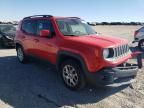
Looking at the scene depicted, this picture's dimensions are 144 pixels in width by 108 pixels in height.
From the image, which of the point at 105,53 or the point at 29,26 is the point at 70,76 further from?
the point at 29,26

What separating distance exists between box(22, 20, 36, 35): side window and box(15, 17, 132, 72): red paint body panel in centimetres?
35

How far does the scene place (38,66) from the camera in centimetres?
889

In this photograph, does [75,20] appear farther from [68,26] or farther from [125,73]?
[125,73]

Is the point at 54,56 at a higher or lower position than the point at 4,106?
higher

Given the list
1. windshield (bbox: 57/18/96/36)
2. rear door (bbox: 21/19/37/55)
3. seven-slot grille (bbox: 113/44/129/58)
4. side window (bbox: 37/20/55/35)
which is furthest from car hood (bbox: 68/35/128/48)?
rear door (bbox: 21/19/37/55)

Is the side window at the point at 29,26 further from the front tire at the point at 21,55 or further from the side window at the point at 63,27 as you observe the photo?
the side window at the point at 63,27

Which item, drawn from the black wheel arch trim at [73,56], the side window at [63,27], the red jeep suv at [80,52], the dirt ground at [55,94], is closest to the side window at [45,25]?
the red jeep suv at [80,52]

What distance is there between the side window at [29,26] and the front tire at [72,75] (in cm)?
231

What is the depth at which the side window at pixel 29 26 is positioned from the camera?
8330 millimetres

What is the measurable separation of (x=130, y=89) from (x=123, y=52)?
99 centimetres

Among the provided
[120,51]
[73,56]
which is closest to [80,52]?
[73,56]

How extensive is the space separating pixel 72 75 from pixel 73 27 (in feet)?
5.32

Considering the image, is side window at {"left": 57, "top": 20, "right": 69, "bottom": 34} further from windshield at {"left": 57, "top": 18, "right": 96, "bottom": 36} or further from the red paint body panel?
the red paint body panel

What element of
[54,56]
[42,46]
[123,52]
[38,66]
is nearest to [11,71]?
[38,66]
